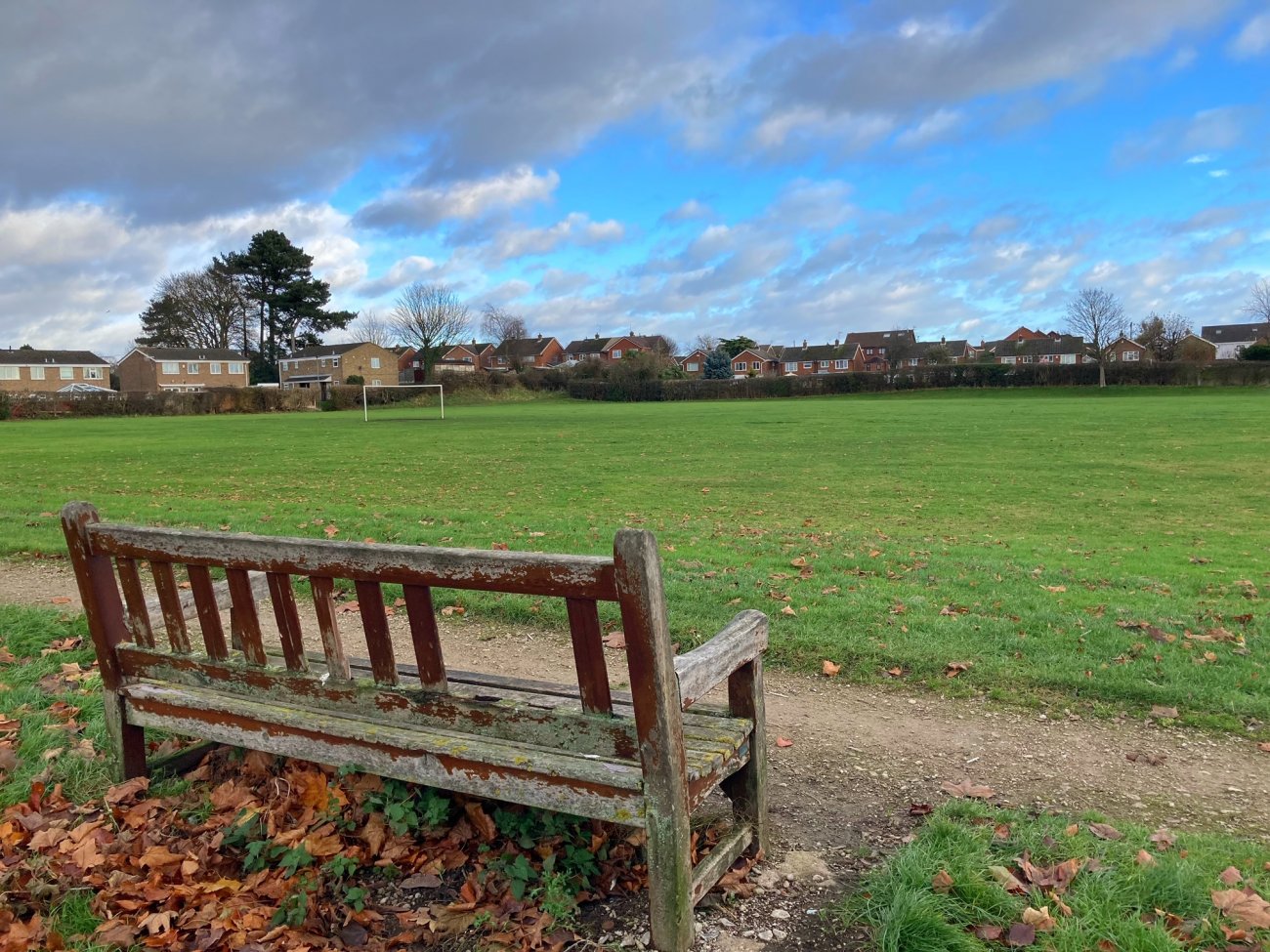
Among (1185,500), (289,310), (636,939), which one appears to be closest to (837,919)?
(636,939)

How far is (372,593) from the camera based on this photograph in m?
3.08

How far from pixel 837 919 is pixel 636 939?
2.32 feet

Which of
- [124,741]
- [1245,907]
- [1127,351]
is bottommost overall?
[1245,907]

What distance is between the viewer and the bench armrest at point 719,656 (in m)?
2.96

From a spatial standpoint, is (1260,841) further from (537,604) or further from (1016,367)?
(1016,367)

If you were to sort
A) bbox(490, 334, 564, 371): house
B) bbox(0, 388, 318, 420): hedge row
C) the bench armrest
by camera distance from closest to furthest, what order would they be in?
1. the bench armrest
2. bbox(0, 388, 318, 420): hedge row
3. bbox(490, 334, 564, 371): house

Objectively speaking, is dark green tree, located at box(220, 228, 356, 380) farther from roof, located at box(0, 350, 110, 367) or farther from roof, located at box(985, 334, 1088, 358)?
roof, located at box(985, 334, 1088, 358)

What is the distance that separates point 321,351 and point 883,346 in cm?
8563

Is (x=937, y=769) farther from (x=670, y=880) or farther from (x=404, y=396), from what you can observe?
(x=404, y=396)

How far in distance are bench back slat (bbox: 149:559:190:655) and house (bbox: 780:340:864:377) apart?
419 ft

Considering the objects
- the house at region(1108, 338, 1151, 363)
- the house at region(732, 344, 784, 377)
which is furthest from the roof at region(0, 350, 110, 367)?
the house at region(1108, 338, 1151, 363)

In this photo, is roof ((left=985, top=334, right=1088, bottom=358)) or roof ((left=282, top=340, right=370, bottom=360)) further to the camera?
roof ((left=985, top=334, right=1088, bottom=358))

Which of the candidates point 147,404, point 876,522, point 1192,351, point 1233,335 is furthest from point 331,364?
point 1233,335

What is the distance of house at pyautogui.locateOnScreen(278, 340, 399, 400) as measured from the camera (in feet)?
306
